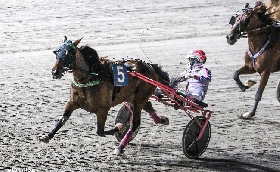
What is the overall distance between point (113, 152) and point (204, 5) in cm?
1149

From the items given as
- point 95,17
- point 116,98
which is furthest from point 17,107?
point 95,17

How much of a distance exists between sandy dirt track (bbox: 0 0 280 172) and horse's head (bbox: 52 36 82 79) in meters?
1.15

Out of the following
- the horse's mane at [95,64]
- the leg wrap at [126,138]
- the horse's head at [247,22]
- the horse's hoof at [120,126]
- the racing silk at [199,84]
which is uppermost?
the horse's head at [247,22]

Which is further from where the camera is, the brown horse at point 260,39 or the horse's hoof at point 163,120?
the brown horse at point 260,39

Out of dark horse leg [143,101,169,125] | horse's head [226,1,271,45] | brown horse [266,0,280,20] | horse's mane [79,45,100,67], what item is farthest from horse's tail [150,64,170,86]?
brown horse [266,0,280,20]

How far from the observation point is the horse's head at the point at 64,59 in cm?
654

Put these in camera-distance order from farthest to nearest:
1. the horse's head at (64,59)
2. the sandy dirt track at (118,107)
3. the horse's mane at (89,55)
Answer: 1. the sandy dirt track at (118,107)
2. the horse's mane at (89,55)
3. the horse's head at (64,59)

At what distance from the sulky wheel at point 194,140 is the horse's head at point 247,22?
199 cm

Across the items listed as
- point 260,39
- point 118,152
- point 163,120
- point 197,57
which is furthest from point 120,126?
point 260,39

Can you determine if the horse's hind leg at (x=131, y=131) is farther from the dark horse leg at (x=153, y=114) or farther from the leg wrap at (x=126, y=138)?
the dark horse leg at (x=153, y=114)

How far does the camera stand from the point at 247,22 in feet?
31.0

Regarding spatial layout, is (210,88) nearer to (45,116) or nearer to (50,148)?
(45,116)

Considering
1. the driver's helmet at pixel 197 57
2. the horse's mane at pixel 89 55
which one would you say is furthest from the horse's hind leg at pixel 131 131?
the driver's helmet at pixel 197 57

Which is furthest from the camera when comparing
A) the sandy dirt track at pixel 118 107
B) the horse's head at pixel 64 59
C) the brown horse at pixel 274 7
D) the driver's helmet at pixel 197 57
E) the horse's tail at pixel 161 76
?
the brown horse at pixel 274 7
